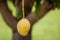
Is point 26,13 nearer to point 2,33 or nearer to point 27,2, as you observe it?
point 27,2

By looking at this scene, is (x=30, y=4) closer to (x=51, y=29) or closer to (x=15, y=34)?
(x=15, y=34)

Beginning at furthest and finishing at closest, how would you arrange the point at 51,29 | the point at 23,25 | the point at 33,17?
the point at 51,29, the point at 33,17, the point at 23,25

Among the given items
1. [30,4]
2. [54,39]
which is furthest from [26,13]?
[54,39]

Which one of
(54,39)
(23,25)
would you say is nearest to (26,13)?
(23,25)

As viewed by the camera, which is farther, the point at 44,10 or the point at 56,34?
the point at 56,34

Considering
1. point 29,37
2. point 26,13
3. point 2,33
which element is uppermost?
→ point 26,13

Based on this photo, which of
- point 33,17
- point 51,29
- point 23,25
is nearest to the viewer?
point 23,25

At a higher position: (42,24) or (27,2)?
(27,2)
